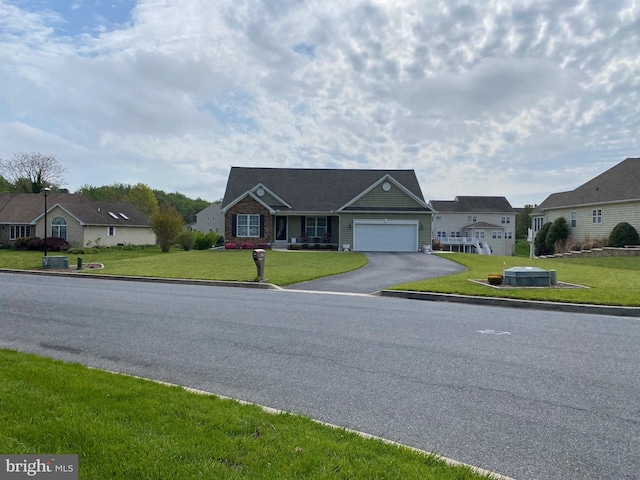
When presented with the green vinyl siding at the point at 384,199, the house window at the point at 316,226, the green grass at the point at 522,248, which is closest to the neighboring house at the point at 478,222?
the green grass at the point at 522,248

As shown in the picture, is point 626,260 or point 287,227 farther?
point 287,227

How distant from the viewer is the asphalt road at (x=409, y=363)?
12.5 feet

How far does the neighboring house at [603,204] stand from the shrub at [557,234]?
442 millimetres

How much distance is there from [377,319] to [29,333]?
6.42m

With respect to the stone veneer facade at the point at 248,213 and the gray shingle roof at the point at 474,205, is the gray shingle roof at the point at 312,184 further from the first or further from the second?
the gray shingle roof at the point at 474,205

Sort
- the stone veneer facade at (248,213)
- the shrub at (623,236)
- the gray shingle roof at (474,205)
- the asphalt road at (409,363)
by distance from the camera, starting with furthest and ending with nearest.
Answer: the gray shingle roof at (474,205) < the stone veneer facade at (248,213) < the shrub at (623,236) < the asphalt road at (409,363)

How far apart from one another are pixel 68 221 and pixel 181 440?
4347 centimetres

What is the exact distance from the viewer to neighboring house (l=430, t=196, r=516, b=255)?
5572 centimetres

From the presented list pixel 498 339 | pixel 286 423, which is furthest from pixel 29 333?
pixel 498 339

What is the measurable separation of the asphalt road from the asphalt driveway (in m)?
3.60

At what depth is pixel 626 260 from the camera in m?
24.1

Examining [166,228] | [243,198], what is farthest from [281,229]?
[166,228]

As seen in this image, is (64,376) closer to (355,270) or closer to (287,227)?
(355,270)

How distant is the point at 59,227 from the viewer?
40.9 m
